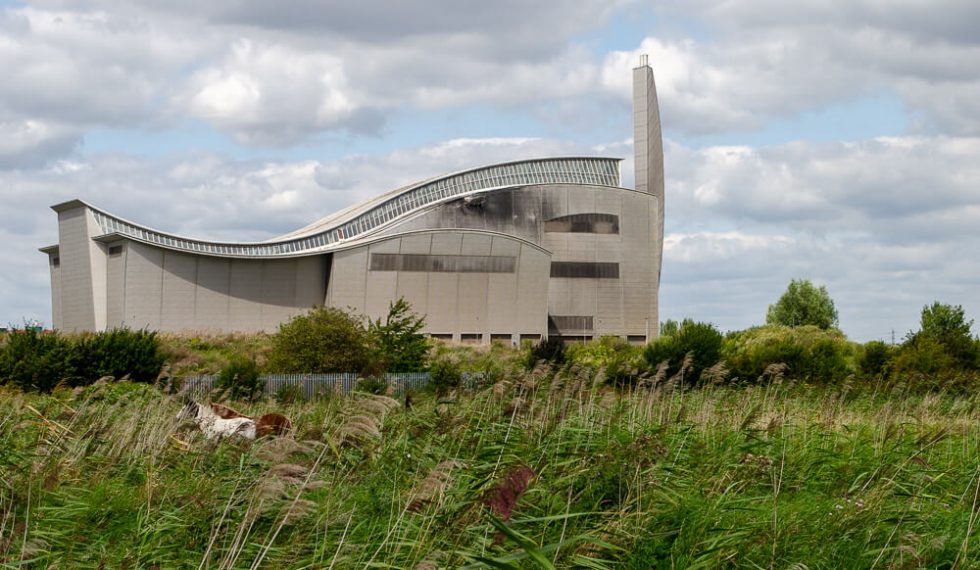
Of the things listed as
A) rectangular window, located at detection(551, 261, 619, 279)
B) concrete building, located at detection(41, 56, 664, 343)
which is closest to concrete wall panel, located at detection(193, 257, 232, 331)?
concrete building, located at detection(41, 56, 664, 343)

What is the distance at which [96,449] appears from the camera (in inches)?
384

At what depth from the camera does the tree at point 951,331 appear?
2945 cm

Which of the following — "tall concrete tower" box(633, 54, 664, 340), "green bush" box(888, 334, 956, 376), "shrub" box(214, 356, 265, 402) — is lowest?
"shrub" box(214, 356, 265, 402)

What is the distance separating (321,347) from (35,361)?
8.76 meters

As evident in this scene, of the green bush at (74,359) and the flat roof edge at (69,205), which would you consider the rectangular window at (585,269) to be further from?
the green bush at (74,359)

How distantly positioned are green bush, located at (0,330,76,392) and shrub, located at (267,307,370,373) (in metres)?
6.85

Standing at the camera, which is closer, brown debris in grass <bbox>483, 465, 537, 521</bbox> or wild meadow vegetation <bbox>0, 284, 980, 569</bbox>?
brown debris in grass <bbox>483, 465, 537, 521</bbox>

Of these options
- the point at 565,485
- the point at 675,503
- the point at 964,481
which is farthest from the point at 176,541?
the point at 964,481

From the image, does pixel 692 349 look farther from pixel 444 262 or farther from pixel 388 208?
pixel 388 208

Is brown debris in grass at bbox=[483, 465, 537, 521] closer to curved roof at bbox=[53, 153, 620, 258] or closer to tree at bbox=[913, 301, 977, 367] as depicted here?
tree at bbox=[913, 301, 977, 367]

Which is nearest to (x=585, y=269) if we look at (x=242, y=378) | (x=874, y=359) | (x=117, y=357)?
A: (x=874, y=359)

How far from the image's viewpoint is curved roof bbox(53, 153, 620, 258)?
57.7 meters

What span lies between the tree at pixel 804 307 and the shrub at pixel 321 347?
51006 mm

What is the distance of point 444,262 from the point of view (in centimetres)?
6128
